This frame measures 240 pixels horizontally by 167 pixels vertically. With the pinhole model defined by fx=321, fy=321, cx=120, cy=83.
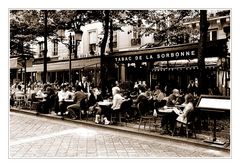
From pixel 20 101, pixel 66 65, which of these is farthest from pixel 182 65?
pixel 66 65

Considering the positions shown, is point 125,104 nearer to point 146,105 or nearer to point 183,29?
point 146,105

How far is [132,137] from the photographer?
371 inches

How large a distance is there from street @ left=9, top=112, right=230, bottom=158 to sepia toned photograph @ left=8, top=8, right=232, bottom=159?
0.08 ft

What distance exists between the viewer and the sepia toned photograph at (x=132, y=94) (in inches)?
322

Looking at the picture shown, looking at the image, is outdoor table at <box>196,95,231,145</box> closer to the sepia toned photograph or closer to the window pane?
the sepia toned photograph

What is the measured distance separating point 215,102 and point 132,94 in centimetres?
730

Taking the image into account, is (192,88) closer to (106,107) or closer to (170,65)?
(170,65)

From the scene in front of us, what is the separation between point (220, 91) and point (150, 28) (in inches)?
198

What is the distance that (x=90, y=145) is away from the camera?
8453mm

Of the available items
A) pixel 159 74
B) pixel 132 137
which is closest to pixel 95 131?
pixel 132 137

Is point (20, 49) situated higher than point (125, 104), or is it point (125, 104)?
point (20, 49)

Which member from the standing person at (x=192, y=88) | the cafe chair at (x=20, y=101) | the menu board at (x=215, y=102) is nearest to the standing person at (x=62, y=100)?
the cafe chair at (x=20, y=101)

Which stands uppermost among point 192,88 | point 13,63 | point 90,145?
point 13,63

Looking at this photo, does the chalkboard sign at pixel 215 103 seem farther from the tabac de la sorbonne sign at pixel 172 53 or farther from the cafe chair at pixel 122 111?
the tabac de la sorbonne sign at pixel 172 53
